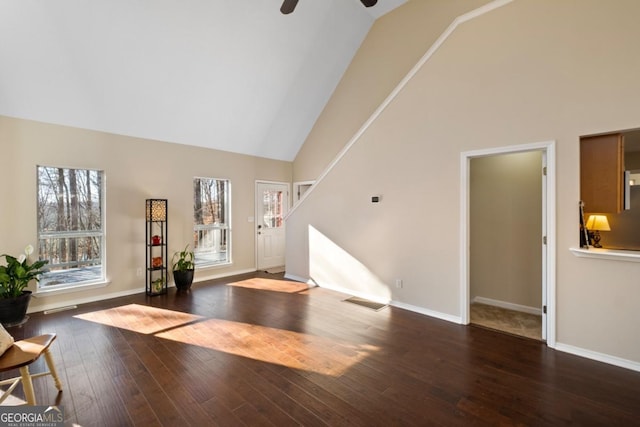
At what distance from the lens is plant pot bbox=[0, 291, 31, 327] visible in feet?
11.2

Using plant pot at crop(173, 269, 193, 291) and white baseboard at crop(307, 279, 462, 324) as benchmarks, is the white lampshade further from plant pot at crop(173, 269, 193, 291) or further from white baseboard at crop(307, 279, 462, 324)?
plant pot at crop(173, 269, 193, 291)

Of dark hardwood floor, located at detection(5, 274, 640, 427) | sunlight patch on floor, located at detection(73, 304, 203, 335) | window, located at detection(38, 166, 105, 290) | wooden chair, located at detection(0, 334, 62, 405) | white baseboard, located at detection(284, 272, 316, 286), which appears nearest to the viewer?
wooden chair, located at detection(0, 334, 62, 405)

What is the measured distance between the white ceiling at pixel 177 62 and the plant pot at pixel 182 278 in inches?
94.9

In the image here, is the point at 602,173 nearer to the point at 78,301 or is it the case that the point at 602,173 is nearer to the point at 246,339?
the point at 246,339

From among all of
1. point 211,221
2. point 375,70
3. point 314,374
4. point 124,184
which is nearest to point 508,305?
point 314,374

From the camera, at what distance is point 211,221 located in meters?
6.02

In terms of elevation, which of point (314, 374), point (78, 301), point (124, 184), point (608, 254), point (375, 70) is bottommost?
point (314, 374)

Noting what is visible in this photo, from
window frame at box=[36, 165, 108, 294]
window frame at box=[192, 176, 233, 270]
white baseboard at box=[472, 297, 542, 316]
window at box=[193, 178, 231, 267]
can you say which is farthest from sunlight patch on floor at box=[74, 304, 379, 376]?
white baseboard at box=[472, 297, 542, 316]

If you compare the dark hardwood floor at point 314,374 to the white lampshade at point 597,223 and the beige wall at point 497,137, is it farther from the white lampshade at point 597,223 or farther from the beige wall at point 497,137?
the white lampshade at point 597,223

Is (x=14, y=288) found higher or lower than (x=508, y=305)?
higher

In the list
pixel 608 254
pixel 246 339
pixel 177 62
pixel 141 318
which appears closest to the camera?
pixel 608 254

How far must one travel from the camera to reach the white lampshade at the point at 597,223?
3.14 meters

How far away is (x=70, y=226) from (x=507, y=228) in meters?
6.45

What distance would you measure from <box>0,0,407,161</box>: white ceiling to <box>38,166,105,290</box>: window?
825 mm
